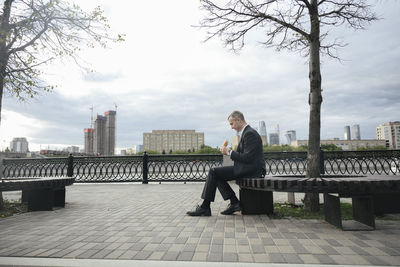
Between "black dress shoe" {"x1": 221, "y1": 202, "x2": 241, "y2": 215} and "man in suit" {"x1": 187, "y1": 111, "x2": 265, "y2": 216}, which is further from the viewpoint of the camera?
"black dress shoe" {"x1": 221, "y1": 202, "x2": 241, "y2": 215}

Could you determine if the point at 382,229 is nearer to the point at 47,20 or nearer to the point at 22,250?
the point at 22,250

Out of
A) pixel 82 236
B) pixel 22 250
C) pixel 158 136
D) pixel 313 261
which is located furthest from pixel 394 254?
pixel 158 136

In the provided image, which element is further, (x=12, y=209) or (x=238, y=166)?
(x=12, y=209)

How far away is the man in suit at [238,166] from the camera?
4.01 metres

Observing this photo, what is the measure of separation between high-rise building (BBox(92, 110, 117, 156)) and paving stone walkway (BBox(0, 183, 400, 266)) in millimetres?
101166

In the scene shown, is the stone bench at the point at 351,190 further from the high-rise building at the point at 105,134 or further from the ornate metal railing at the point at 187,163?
the high-rise building at the point at 105,134

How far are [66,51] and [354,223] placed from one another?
23.9ft

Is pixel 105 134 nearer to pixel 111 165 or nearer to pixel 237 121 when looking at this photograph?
pixel 111 165

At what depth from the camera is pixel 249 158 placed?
13.1 feet

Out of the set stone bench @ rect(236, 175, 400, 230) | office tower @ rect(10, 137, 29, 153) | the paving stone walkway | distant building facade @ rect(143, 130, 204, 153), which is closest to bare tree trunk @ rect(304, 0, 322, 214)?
stone bench @ rect(236, 175, 400, 230)

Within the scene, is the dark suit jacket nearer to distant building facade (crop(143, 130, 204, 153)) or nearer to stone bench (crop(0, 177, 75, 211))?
stone bench (crop(0, 177, 75, 211))

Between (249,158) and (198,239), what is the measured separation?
1.66 metres

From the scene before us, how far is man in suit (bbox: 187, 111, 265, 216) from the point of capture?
401 centimetres

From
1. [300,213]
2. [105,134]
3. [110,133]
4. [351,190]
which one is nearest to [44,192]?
[300,213]
